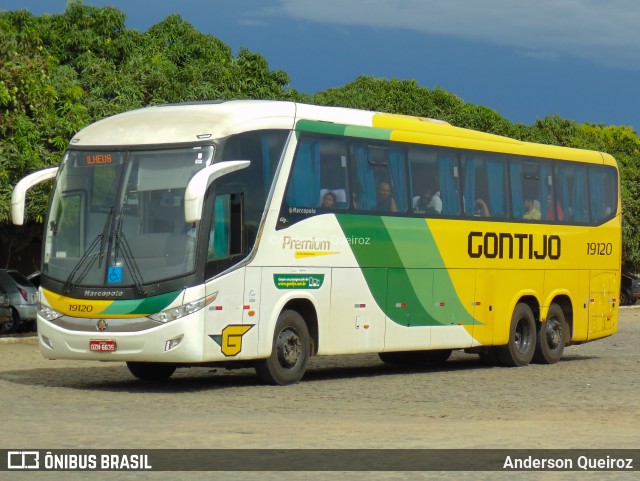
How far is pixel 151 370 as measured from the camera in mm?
21000

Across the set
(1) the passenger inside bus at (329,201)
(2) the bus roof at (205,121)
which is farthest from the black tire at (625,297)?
(1) the passenger inside bus at (329,201)

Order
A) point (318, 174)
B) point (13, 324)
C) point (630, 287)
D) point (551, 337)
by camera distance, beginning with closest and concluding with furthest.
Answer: point (318, 174) → point (551, 337) → point (13, 324) → point (630, 287)

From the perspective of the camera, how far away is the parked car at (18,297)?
3594cm

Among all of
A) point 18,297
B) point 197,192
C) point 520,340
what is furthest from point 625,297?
point 197,192

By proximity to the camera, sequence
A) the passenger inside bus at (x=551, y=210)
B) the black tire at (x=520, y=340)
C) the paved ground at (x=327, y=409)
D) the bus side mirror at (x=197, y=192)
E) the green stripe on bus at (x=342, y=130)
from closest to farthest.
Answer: the paved ground at (x=327, y=409)
the bus side mirror at (x=197, y=192)
the green stripe on bus at (x=342, y=130)
the black tire at (x=520, y=340)
the passenger inside bus at (x=551, y=210)

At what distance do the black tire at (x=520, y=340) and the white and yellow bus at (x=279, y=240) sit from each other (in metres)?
0.04

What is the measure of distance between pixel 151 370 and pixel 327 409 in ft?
17.3

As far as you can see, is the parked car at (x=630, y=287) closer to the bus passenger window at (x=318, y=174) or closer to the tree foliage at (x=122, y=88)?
the tree foliage at (x=122, y=88)

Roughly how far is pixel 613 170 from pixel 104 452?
1866cm

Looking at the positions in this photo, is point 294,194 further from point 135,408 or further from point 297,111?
point 135,408

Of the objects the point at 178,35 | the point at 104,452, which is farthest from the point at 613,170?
the point at 178,35

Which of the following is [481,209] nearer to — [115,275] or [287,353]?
[287,353]

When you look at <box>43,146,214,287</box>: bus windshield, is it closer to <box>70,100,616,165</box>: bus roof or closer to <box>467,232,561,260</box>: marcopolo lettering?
<box>70,100,616,165</box>: bus roof

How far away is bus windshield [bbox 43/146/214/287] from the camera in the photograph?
60.0ft
